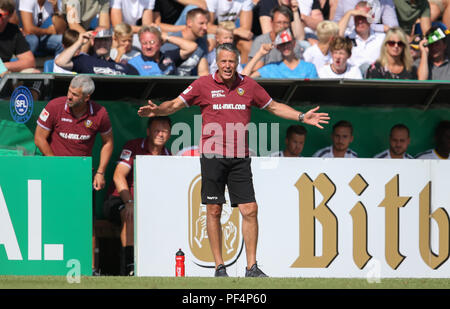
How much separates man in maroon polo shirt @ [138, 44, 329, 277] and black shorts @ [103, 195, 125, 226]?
7.42 ft

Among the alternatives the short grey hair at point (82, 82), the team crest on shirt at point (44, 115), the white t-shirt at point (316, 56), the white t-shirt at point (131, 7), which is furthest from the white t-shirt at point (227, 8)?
the team crest on shirt at point (44, 115)

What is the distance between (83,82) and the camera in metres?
9.82

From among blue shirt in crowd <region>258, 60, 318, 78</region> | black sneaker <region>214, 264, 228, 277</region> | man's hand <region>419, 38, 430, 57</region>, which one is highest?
man's hand <region>419, 38, 430, 57</region>

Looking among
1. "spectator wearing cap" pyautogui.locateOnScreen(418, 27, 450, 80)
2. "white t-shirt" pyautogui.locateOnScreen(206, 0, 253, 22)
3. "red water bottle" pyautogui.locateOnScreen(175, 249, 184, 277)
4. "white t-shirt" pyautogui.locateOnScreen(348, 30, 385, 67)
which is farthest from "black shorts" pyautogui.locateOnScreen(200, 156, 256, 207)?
"white t-shirt" pyautogui.locateOnScreen(206, 0, 253, 22)

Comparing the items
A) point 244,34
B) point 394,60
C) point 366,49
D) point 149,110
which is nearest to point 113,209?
point 149,110

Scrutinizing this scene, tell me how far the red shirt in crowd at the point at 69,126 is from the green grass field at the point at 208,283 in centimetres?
240

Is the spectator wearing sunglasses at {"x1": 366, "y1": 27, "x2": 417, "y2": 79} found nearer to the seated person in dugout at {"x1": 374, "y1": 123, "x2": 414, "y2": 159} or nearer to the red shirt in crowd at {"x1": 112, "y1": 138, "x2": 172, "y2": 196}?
the seated person in dugout at {"x1": 374, "y1": 123, "x2": 414, "y2": 159}

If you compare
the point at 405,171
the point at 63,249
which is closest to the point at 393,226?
the point at 405,171

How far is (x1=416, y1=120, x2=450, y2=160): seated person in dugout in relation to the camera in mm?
11945

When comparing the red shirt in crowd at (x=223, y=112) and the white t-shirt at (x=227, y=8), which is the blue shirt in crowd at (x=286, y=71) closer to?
the white t-shirt at (x=227, y=8)

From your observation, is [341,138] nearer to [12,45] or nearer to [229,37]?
[229,37]

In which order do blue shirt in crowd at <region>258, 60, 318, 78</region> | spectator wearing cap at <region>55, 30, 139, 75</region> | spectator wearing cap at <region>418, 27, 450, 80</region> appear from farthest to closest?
spectator wearing cap at <region>418, 27, 450, 80</region>, blue shirt in crowd at <region>258, 60, 318, 78</region>, spectator wearing cap at <region>55, 30, 139, 75</region>

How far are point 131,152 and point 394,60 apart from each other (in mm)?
3995

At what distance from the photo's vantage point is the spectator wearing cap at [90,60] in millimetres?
11445
